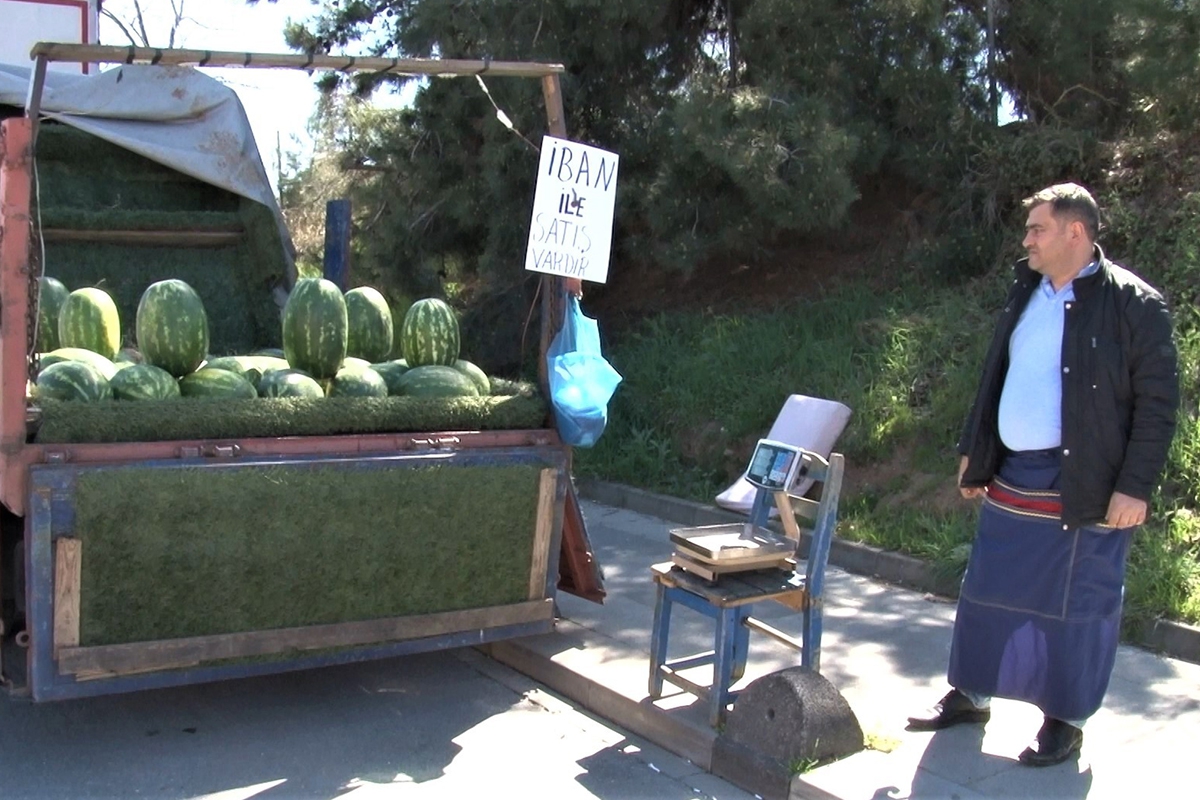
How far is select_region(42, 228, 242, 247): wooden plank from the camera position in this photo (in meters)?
6.91

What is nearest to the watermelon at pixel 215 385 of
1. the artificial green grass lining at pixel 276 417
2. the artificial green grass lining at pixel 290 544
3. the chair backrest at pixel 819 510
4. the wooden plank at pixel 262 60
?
the artificial green grass lining at pixel 276 417

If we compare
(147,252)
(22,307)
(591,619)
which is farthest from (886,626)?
(147,252)

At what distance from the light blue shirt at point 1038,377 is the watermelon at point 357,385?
2522 mm

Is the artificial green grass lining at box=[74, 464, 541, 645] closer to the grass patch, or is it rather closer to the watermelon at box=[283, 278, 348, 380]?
the watermelon at box=[283, 278, 348, 380]

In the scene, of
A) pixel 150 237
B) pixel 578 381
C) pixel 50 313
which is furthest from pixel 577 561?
pixel 150 237

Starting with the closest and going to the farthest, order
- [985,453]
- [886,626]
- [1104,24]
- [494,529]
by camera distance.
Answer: [985,453] → [494,529] → [886,626] → [1104,24]

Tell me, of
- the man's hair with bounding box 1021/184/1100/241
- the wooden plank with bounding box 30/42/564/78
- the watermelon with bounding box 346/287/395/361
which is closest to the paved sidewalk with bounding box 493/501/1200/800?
the watermelon with bounding box 346/287/395/361

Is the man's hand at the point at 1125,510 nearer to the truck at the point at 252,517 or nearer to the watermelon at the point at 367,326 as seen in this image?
the truck at the point at 252,517

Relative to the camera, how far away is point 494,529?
496cm

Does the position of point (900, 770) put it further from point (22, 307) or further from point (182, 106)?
point (182, 106)

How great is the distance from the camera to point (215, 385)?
4.82m

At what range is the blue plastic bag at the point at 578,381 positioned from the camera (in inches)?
200

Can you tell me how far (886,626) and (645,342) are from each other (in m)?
4.95

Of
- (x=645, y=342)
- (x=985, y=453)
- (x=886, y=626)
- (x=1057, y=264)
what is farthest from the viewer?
(x=645, y=342)
